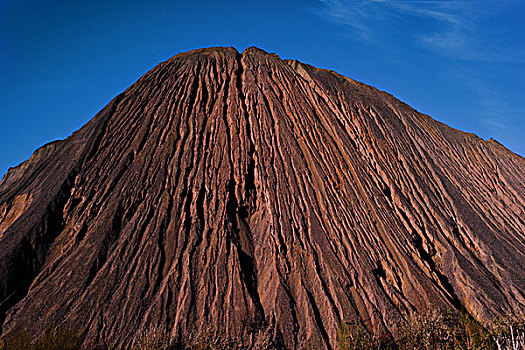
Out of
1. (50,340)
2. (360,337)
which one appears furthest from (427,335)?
(50,340)

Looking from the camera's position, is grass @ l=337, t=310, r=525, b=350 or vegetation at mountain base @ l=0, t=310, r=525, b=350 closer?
vegetation at mountain base @ l=0, t=310, r=525, b=350

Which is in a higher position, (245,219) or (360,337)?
(245,219)

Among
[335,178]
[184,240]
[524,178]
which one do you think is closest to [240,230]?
[184,240]

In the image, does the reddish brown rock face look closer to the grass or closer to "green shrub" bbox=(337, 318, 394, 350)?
"green shrub" bbox=(337, 318, 394, 350)

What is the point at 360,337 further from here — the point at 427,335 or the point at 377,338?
the point at 427,335

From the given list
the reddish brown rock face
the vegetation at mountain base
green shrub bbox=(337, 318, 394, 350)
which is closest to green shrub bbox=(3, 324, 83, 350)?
the vegetation at mountain base

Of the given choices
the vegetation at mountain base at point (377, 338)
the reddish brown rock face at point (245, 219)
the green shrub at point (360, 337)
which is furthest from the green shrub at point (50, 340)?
the green shrub at point (360, 337)

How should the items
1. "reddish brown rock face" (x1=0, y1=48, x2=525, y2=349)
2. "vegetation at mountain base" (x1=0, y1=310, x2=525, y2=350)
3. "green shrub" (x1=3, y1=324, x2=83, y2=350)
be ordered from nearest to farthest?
"green shrub" (x1=3, y1=324, x2=83, y2=350) < "vegetation at mountain base" (x1=0, y1=310, x2=525, y2=350) < "reddish brown rock face" (x1=0, y1=48, x2=525, y2=349)

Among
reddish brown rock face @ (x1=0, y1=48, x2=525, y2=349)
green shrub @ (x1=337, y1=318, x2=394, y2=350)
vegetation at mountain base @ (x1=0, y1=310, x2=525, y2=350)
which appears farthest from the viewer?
reddish brown rock face @ (x1=0, y1=48, x2=525, y2=349)

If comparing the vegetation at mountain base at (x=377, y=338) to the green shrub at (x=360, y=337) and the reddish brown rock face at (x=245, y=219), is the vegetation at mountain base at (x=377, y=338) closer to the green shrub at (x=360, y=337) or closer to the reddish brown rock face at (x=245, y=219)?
the green shrub at (x=360, y=337)
